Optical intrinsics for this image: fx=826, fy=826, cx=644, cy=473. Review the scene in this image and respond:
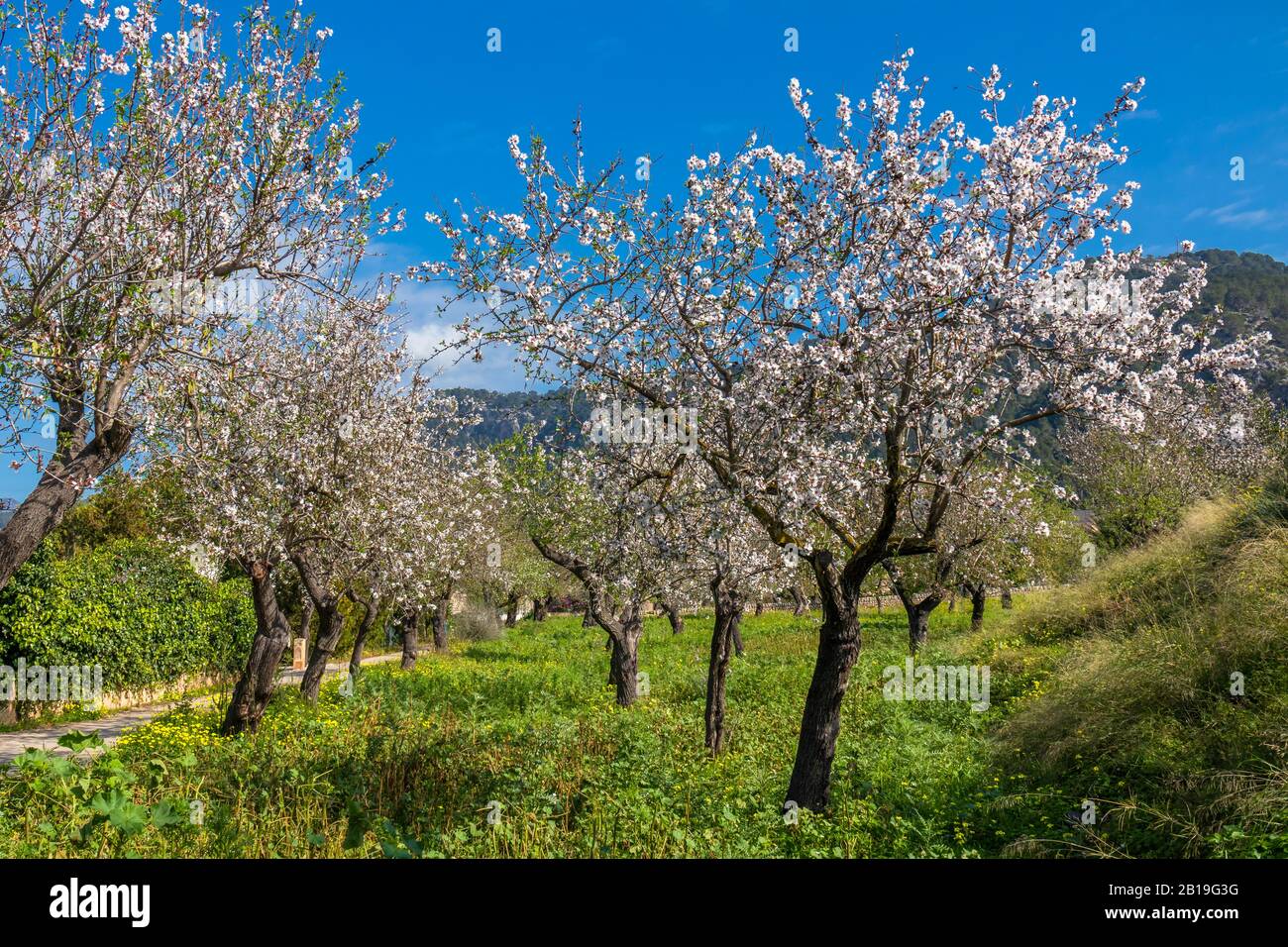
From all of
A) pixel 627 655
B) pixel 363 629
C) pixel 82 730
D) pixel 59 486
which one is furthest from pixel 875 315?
pixel 363 629

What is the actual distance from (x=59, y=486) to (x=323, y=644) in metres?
9.54

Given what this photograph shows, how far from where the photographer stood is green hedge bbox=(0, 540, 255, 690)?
18109mm

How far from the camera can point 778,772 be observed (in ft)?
37.8

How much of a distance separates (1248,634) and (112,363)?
526 inches

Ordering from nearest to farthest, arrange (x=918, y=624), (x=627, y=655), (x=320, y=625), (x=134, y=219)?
(x=134, y=219)
(x=320, y=625)
(x=627, y=655)
(x=918, y=624)

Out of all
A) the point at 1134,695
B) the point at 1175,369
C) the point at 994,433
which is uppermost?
the point at 1175,369

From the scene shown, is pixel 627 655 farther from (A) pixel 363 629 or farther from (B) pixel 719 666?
(A) pixel 363 629

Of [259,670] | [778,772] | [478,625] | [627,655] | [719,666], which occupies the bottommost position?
[478,625]

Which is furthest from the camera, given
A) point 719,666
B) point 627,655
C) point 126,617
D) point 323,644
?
point 126,617

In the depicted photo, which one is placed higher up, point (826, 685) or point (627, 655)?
point (826, 685)

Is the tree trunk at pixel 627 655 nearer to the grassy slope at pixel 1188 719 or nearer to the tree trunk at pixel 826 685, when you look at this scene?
the grassy slope at pixel 1188 719

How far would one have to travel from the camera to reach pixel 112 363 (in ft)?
26.9
